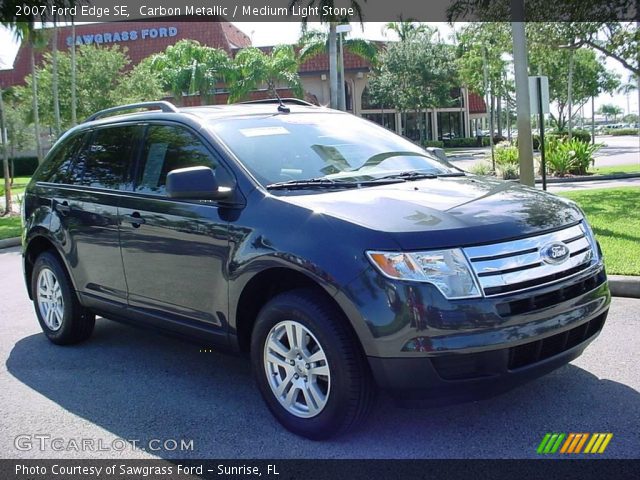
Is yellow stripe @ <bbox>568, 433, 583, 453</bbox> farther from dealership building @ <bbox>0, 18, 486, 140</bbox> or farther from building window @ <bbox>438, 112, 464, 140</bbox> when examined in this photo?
building window @ <bbox>438, 112, 464, 140</bbox>

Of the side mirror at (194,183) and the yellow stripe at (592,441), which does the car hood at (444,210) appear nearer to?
the side mirror at (194,183)

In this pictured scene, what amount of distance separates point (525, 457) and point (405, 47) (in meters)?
46.7

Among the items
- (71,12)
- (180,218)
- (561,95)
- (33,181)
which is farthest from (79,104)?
(561,95)

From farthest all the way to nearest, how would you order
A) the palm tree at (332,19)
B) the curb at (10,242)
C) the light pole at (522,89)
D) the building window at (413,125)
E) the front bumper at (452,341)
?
the building window at (413,125) → the palm tree at (332,19) → the curb at (10,242) → the light pole at (522,89) → the front bumper at (452,341)

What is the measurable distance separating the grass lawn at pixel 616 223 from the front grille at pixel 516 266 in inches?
140

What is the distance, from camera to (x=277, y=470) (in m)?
3.55

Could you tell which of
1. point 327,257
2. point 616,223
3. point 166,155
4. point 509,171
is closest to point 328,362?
point 327,257

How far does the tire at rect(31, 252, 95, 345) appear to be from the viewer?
19.0 ft

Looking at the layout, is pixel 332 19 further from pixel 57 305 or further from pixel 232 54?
pixel 232 54

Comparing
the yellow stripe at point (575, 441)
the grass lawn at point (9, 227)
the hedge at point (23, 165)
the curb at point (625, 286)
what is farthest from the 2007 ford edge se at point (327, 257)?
the hedge at point (23, 165)

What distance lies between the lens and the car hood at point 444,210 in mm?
3465

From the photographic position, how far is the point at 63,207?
571cm

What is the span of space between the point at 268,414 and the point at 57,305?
2.64 m

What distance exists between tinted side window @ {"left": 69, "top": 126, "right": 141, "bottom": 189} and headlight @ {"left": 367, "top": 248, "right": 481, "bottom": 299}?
257 cm
